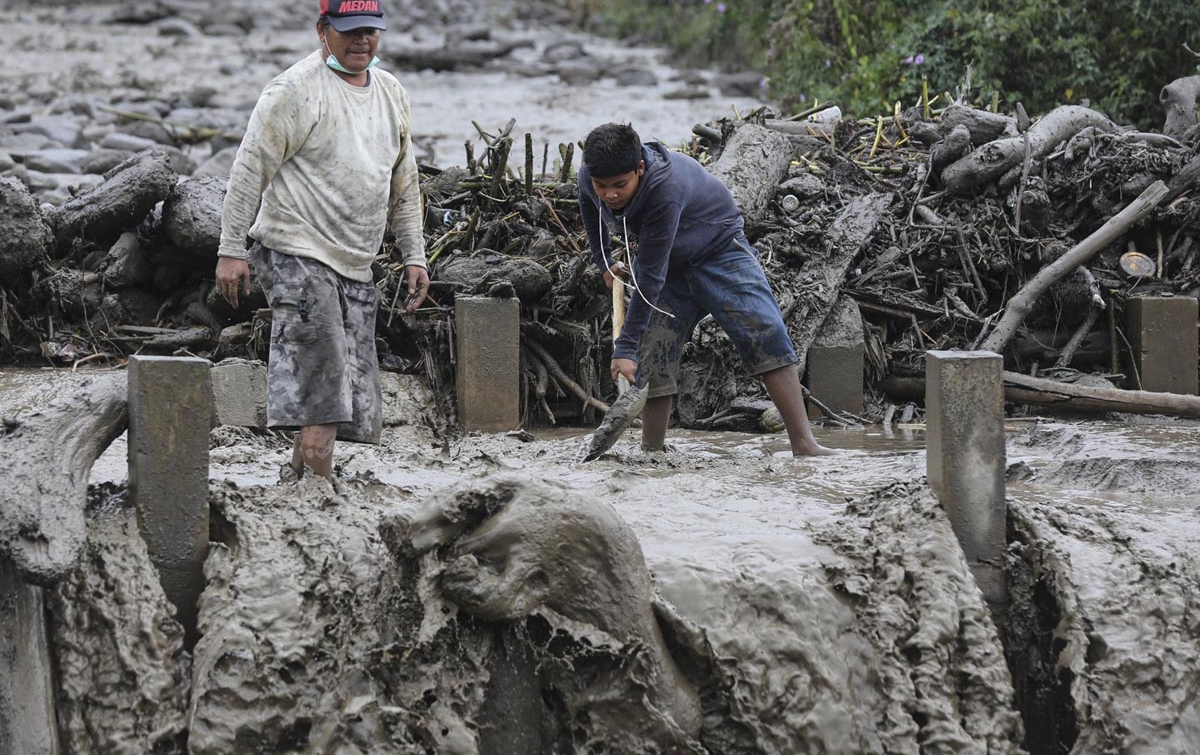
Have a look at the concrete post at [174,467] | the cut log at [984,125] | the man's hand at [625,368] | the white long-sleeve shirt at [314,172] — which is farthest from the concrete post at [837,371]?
the concrete post at [174,467]

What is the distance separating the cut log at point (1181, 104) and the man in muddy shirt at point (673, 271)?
479 centimetres

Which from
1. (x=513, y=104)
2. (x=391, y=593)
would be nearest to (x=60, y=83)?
(x=513, y=104)

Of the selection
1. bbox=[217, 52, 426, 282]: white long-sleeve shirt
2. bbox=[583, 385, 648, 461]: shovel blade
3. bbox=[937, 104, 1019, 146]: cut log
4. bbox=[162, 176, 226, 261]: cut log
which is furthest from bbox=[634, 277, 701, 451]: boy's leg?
bbox=[937, 104, 1019, 146]: cut log

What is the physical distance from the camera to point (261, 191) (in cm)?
448

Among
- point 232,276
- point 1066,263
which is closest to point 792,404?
point 232,276

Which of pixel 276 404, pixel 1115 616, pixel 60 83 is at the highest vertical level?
pixel 60 83

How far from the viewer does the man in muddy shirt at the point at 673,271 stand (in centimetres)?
532

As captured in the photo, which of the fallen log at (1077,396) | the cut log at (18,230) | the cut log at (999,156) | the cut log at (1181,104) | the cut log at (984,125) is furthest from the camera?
the cut log at (1181,104)

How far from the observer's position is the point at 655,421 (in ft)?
19.6

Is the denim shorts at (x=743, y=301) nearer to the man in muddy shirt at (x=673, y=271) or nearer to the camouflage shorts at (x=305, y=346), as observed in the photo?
the man in muddy shirt at (x=673, y=271)

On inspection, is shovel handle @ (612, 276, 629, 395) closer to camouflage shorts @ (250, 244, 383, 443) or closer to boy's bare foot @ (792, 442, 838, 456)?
boy's bare foot @ (792, 442, 838, 456)

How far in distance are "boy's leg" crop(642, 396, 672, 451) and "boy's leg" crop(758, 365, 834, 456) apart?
499mm

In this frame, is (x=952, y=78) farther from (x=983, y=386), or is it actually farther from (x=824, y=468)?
(x=983, y=386)

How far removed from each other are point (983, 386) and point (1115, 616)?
0.84 m
